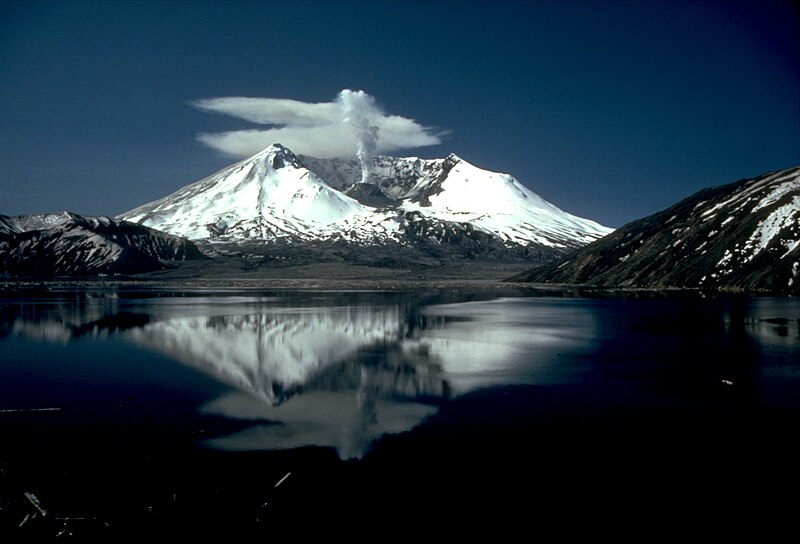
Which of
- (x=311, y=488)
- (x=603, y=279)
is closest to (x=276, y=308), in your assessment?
(x=311, y=488)

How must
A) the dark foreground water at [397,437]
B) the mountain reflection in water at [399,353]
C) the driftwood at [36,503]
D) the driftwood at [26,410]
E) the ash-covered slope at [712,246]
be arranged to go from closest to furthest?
the driftwood at [36,503] → the dark foreground water at [397,437] → the driftwood at [26,410] → the mountain reflection in water at [399,353] → the ash-covered slope at [712,246]

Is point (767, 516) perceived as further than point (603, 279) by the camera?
No

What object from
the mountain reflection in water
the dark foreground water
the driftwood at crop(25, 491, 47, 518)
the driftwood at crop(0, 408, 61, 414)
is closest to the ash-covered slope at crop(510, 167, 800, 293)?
the mountain reflection in water

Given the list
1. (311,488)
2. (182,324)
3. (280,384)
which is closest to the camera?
(311,488)

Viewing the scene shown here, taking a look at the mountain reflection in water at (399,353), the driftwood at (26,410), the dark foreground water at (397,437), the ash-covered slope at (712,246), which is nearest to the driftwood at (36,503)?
the dark foreground water at (397,437)

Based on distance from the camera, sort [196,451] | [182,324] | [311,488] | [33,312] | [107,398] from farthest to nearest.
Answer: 1. [33,312]
2. [182,324]
3. [107,398]
4. [196,451]
5. [311,488]

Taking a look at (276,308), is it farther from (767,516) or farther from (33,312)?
(767,516)

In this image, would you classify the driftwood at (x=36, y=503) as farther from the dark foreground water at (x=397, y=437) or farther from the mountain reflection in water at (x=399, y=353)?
the mountain reflection in water at (x=399, y=353)
